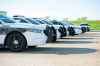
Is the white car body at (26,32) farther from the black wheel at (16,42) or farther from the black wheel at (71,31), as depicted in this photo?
the black wheel at (71,31)

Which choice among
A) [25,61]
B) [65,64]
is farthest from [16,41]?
[65,64]

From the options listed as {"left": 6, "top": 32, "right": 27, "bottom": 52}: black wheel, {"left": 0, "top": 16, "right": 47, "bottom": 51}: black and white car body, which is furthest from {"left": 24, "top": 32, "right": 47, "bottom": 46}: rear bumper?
{"left": 6, "top": 32, "right": 27, "bottom": 52}: black wheel

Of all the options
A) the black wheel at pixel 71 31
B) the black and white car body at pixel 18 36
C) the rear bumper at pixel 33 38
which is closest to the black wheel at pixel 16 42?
the black and white car body at pixel 18 36

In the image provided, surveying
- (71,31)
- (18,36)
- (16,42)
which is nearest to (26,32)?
(18,36)

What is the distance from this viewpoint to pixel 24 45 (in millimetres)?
14906

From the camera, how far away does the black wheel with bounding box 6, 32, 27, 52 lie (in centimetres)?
1491

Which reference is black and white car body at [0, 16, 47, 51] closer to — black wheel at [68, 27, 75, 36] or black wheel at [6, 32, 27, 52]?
black wheel at [6, 32, 27, 52]

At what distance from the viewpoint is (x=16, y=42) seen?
589 inches

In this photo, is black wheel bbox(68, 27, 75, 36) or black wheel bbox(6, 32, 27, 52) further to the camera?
black wheel bbox(68, 27, 75, 36)

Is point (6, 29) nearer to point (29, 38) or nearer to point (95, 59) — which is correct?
point (29, 38)

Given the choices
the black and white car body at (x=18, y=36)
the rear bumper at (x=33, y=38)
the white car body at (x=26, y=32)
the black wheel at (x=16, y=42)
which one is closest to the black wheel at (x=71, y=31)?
the rear bumper at (x=33, y=38)

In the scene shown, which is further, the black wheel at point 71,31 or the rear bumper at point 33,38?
the black wheel at point 71,31

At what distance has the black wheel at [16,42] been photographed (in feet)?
48.9

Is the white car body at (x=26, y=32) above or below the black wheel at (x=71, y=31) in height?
above
